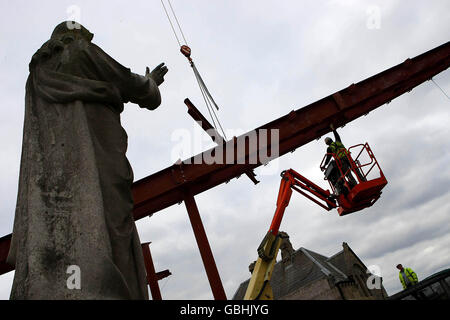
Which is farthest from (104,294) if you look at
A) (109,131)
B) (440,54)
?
(440,54)

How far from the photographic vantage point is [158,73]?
2562mm

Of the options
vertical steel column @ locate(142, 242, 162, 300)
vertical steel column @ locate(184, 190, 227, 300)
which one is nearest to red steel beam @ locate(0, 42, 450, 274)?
vertical steel column @ locate(184, 190, 227, 300)

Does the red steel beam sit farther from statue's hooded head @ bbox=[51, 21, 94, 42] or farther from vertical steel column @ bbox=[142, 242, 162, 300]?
statue's hooded head @ bbox=[51, 21, 94, 42]

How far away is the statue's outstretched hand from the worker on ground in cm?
1156

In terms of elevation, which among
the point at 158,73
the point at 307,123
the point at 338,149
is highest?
the point at 307,123

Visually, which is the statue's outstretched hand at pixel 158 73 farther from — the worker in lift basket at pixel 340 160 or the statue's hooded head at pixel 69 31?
the worker in lift basket at pixel 340 160

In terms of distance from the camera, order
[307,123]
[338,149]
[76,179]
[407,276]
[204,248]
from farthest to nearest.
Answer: [407,276]
[338,149]
[307,123]
[204,248]
[76,179]

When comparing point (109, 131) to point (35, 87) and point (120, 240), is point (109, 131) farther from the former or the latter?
point (120, 240)

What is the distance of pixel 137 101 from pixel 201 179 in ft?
16.9

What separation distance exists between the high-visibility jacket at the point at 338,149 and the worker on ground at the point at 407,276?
19.6ft

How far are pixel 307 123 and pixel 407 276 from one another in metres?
7.14

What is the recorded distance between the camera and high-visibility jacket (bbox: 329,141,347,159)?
7.82 m

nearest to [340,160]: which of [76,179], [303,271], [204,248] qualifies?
[204,248]

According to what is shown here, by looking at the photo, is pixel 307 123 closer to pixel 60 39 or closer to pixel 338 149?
pixel 338 149
